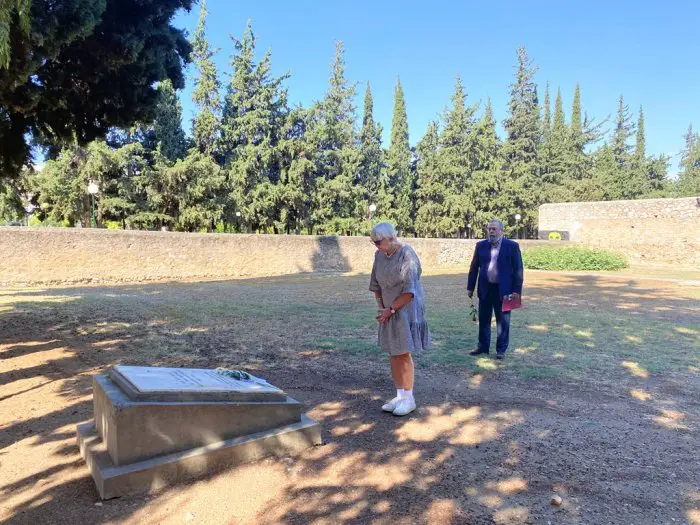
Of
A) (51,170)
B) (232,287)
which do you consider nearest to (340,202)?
(51,170)

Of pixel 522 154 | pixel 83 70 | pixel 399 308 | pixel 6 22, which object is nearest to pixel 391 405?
pixel 399 308

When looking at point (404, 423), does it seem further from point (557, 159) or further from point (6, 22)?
point (557, 159)

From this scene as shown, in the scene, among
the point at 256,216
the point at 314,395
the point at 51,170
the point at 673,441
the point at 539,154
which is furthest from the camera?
the point at 539,154

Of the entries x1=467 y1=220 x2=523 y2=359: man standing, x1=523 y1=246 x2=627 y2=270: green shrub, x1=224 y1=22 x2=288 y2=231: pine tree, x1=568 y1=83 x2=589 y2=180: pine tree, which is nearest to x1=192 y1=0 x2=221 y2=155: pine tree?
x1=224 y1=22 x2=288 y2=231: pine tree

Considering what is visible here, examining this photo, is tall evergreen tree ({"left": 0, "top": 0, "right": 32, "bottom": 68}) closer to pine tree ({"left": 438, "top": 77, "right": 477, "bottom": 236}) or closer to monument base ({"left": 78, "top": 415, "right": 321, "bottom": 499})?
monument base ({"left": 78, "top": 415, "right": 321, "bottom": 499})

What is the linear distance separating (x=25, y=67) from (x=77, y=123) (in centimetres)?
249

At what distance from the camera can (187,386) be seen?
9.95 ft

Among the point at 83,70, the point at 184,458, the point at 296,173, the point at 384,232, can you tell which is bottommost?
the point at 184,458

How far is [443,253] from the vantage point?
27125 millimetres

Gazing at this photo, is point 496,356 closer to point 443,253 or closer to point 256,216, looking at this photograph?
point 443,253

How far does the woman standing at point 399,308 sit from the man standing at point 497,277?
6.74 ft

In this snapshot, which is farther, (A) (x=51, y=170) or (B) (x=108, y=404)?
(A) (x=51, y=170)

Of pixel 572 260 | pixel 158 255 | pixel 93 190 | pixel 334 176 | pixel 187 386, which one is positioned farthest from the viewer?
pixel 334 176

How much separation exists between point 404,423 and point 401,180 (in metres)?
37.0
